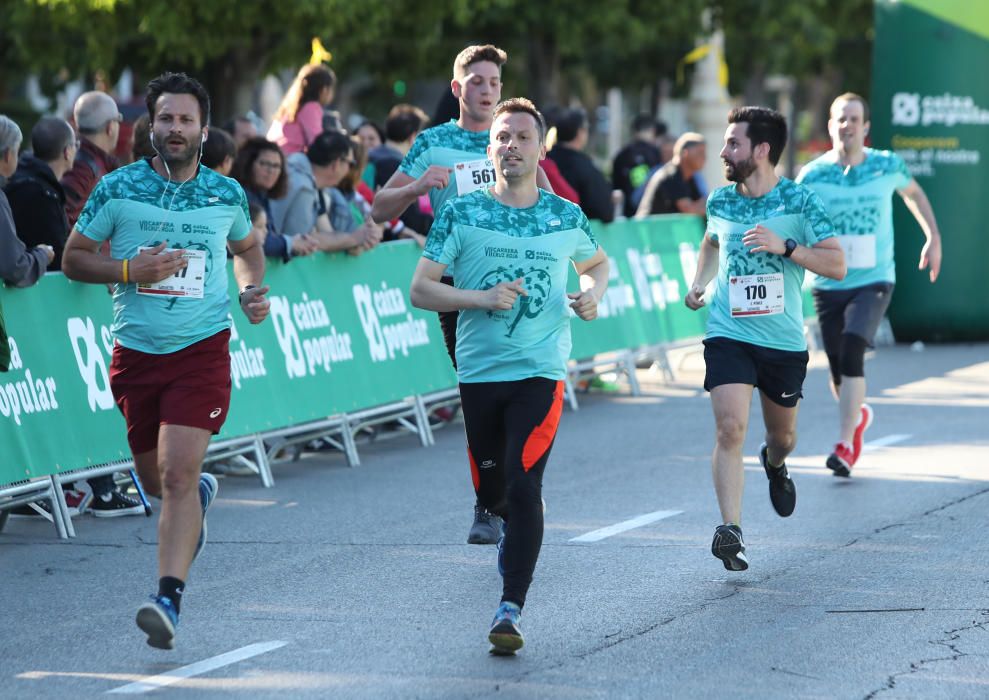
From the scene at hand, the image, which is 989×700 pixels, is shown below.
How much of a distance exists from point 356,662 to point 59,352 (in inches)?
135

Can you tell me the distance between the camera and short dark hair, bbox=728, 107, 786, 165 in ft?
25.8

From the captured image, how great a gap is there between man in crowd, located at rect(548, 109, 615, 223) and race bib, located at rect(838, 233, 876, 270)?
339 centimetres

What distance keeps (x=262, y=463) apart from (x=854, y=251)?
11.9ft

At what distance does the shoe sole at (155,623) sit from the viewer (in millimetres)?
6117

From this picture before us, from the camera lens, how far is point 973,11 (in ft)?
55.8

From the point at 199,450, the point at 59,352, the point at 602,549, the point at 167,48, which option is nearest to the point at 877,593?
the point at 602,549

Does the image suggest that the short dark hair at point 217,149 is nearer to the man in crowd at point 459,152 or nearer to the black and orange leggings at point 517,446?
the man in crowd at point 459,152

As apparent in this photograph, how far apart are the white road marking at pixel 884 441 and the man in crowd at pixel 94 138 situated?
4.90 metres

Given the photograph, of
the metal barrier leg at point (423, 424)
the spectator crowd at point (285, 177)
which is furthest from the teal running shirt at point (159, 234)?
the metal barrier leg at point (423, 424)

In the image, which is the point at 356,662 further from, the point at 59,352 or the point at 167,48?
the point at 167,48

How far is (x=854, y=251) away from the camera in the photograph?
1047 cm

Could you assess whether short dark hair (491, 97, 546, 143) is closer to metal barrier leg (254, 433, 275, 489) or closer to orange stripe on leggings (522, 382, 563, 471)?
orange stripe on leggings (522, 382, 563, 471)

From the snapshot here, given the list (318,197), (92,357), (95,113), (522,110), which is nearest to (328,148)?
(318,197)

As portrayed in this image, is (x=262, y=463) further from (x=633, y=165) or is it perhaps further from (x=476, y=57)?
(x=633, y=165)
